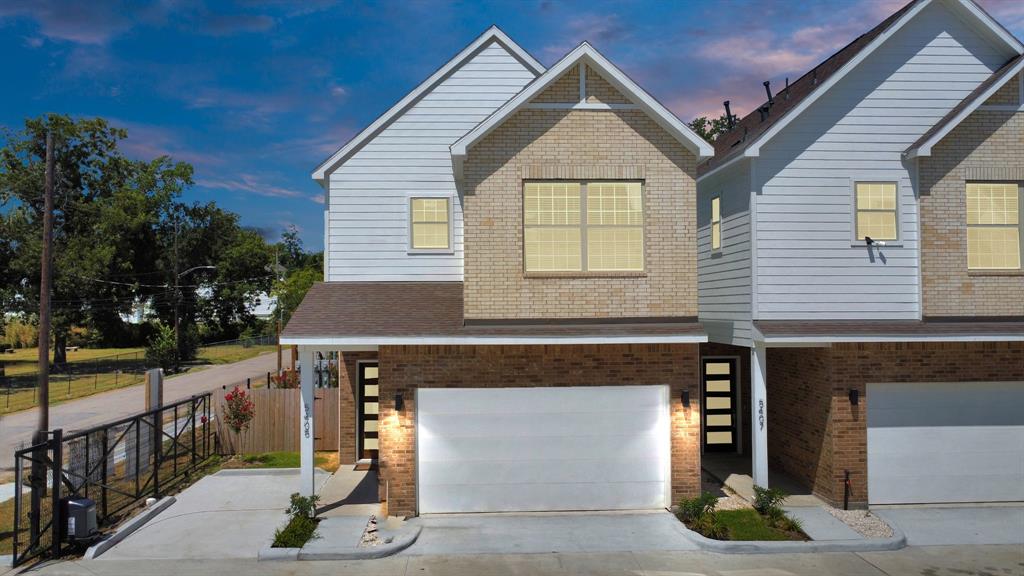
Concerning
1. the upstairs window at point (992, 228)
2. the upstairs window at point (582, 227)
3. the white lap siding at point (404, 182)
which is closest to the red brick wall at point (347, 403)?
the white lap siding at point (404, 182)

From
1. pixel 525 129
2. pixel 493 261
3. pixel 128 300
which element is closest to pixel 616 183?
pixel 525 129

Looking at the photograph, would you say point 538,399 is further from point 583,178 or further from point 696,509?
point 583,178

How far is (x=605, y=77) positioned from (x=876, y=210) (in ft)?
19.4

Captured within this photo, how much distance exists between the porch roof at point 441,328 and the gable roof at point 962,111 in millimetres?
5457

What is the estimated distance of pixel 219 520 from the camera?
11.7 metres

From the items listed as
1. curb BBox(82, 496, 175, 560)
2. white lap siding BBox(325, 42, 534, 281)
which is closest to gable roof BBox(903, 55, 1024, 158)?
white lap siding BBox(325, 42, 534, 281)

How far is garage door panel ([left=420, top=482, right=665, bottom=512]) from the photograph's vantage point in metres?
12.0

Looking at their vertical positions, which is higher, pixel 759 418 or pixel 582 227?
pixel 582 227

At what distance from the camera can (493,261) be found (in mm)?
11938

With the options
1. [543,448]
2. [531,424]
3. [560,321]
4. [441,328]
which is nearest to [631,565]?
[543,448]

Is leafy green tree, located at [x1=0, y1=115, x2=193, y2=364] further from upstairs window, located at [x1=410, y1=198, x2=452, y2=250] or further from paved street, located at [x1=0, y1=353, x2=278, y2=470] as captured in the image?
upstairs window, located at [x1=410, y1=198, x2=452, y2=250]

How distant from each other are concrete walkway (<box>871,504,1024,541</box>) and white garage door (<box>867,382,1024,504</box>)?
0.27 metres

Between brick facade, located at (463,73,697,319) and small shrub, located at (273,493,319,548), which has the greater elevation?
brick facade, located at (463,73,697,319)

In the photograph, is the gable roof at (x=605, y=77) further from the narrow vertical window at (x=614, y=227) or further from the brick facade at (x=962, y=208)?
the brick facade at (x=962, y=208)
